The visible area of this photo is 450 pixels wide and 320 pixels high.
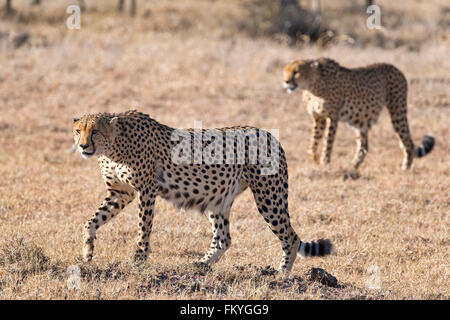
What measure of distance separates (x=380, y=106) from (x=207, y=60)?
6142 millimetres

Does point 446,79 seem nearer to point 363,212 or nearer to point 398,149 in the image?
point 398,149

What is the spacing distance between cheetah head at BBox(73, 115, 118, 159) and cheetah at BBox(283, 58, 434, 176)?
4311 millimetres

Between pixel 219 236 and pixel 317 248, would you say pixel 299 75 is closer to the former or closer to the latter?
pixel 219 236

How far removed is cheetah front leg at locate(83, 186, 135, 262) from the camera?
5.69 m

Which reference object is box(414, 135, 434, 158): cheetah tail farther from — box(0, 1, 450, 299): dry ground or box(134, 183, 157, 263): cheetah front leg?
box(134, 183, 157, 263): cheetah front leg

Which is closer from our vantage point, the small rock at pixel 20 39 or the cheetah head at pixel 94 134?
the cheetah head at pixel 94 134

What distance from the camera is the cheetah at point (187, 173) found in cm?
557

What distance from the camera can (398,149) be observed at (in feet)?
35.5

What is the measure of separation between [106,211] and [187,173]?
0.70 m

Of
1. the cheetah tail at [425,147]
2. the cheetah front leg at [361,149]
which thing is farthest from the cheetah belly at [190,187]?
the cheetah tail at [425,147]

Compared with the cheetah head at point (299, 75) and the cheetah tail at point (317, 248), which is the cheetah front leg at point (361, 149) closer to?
the cheetah head at point (299, 75)

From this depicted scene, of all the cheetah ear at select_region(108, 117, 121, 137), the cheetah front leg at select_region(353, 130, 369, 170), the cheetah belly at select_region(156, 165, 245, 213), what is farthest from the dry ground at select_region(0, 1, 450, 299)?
the cheetah ear at select_region(108, 117, 121, 137)

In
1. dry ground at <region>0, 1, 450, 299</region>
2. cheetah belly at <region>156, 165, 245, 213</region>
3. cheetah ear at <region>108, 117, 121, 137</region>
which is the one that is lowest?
dry ground at <region>0, 1, 450, 299</region>

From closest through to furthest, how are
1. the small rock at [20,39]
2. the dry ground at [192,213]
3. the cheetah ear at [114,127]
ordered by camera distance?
the dry ground at [192,213]
the cheetah ear at [114,127]
the small rock at [20,39]
